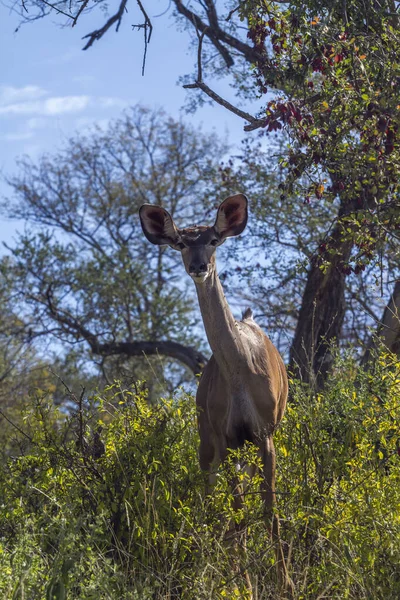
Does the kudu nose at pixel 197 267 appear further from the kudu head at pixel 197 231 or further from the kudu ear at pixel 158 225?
the kudu ear at pixel 158 225

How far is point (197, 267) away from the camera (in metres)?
6.88

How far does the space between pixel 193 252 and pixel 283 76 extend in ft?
7.79

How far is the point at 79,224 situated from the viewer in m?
25.5

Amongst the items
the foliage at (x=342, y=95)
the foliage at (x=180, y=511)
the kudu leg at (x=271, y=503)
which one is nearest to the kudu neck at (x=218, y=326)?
the foliage at (x=180, y=511)

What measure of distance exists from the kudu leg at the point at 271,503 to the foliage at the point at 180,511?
0.23 feet

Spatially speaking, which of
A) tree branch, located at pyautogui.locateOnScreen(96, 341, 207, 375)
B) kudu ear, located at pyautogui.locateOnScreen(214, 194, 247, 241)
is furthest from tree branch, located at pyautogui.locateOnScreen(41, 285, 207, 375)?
kudu ear, located at pyautogui.locateOnScreen(214, 194, 247, 241)

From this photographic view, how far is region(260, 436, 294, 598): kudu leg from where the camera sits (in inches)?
237

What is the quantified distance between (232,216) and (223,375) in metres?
1.25

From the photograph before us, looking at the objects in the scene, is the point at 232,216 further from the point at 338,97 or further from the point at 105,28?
the point at 105,28

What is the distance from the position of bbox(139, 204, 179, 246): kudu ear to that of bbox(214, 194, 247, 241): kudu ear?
347 mm

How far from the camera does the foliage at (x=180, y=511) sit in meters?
5.54

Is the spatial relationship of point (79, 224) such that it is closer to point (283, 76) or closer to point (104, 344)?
point (104, 344)

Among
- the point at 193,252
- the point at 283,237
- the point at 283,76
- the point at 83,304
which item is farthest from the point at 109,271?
the point at 193,252

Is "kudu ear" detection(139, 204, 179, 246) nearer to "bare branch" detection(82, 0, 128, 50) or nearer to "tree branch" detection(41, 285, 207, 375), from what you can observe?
"bare branch" detection(82, 0, 128, 50)
